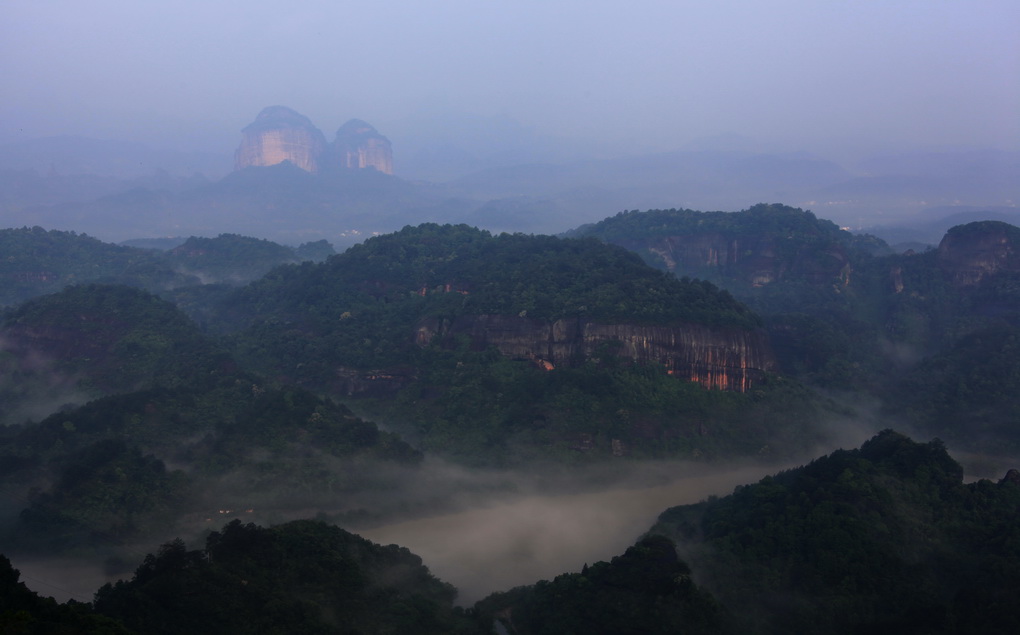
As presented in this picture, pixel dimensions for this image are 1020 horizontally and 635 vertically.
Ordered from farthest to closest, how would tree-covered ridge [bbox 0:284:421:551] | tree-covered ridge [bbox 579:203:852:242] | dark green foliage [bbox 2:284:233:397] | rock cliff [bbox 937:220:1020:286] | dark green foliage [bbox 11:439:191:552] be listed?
tree-covered ridge [bbox 579:203:852:242], rock cliff [bbox 937:220:1020:286], dark green foliage [bbox 2:284:233:397], tree-covered ridge [bbox 0:284:421:551], dark green foliage [bbox 11:439:191:552]

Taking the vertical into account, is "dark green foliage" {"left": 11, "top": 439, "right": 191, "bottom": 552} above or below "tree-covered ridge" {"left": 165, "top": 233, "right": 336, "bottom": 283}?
below

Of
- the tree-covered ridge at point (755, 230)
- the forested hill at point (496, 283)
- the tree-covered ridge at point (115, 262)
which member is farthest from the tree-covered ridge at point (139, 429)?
the tree-covered ridge at point (755, 230)

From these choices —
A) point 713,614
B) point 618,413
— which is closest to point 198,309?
point 618,413

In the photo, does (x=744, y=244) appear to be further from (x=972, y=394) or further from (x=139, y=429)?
(x=139, y=429)

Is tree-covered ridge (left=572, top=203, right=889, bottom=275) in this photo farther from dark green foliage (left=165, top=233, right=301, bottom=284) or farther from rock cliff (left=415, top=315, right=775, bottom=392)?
dark green foliage (left=165, top=233, right=301, bottom=284)

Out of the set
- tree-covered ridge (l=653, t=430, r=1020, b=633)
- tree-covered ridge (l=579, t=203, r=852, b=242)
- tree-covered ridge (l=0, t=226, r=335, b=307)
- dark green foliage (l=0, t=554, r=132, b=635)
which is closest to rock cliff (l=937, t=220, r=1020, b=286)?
tree-covered ridge (l=579, t=203, r=852, b=242)

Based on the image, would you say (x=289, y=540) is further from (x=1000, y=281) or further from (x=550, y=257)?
(x=1000, y=281)

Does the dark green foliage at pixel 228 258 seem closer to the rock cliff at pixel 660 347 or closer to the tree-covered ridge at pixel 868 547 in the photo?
the rock cliff at pixel 660 347
